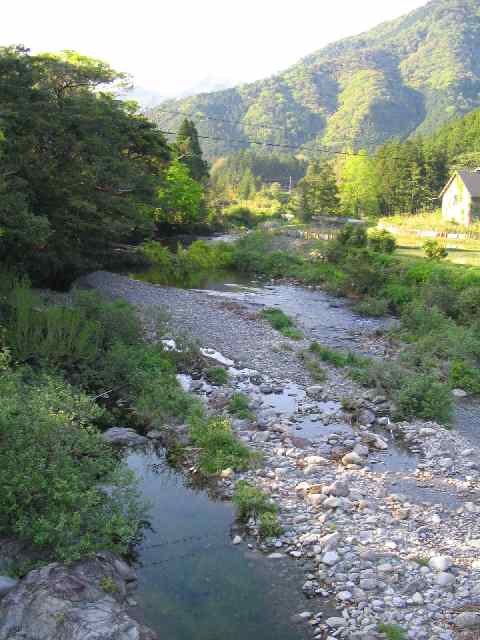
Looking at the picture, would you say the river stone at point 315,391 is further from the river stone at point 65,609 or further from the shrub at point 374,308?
the shrub at point 374,308

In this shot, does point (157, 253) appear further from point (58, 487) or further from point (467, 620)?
point (467, 620)

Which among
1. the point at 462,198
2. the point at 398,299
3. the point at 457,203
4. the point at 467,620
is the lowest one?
the point at 467,620

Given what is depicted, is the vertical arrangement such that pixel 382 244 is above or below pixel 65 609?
above

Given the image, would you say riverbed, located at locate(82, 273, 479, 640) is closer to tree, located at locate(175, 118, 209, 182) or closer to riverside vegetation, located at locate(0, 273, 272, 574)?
riverside vegetation, located at locate(0, 273, 272, 574)

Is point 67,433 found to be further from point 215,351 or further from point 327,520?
point 215,351

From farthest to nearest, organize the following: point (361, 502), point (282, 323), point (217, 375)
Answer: point (282, 323)
point (217, 375)
point (361, 502)

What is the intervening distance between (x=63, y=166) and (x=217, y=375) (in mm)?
10086

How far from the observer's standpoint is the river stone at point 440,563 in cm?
790

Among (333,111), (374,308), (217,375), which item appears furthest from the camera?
(333,111)

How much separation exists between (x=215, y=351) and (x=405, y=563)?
10812 mm

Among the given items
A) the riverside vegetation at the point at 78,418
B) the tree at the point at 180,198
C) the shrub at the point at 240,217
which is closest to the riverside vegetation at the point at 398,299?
the riverside vegetation at the point at 78,418

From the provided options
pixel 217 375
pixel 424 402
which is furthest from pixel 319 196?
pixel 424 402

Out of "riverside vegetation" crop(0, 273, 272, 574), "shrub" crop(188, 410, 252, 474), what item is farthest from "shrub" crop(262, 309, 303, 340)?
"shrub" crop(188, 410, 252, 474)

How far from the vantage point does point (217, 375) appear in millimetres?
Result: 15602
